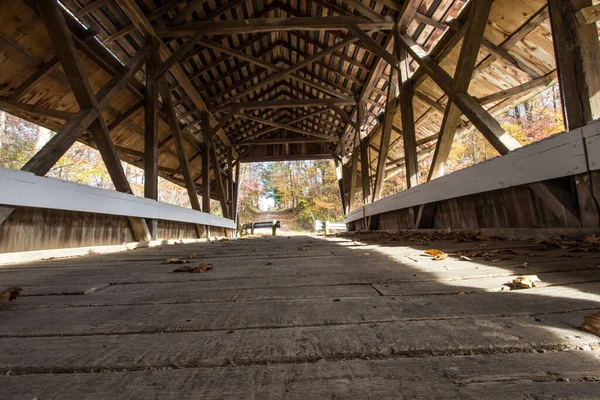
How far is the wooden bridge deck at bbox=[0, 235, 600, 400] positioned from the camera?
21.2 inches

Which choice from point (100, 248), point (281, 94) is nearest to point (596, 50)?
point (100, 248)

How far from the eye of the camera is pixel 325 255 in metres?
2.51

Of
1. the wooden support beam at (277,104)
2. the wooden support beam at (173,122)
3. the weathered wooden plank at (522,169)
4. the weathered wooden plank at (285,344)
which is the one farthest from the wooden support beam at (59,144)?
the wooden support beam at (277,104)

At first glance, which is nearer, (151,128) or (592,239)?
(592,239)

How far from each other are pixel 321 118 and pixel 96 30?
8495 mm

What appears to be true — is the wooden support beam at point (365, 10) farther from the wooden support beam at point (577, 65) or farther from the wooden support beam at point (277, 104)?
the wooden support beam at point (577, 65)

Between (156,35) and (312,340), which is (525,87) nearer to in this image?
(312,340)

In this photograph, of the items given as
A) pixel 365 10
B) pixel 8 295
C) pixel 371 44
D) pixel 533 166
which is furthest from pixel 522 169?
pixel 365 10

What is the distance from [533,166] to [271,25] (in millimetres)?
5252

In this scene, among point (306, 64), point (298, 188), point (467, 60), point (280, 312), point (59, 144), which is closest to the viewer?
point (280, 312)

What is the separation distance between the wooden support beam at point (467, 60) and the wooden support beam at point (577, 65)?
0.99 meters

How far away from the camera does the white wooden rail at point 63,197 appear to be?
7.86 feet

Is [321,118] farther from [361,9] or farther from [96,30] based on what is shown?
[96,30]

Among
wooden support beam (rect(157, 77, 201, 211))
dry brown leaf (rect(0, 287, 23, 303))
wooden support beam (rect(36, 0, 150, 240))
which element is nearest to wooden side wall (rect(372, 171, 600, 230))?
dry brown leaf (rect(0, 287, 23, 303))
